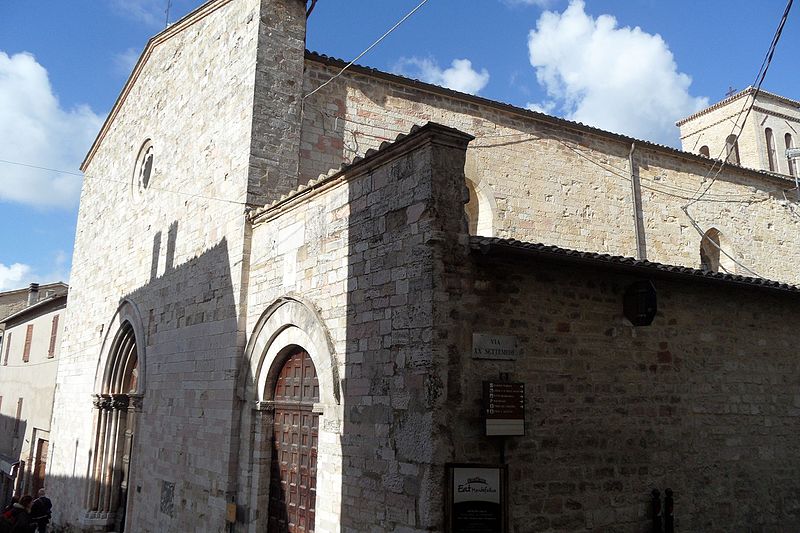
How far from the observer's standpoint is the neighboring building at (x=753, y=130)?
2236 centimetres

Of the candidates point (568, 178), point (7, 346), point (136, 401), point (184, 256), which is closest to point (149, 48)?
point (184, 256)

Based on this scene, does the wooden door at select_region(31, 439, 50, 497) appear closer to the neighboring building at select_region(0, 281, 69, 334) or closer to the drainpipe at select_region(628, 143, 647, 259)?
the neighboring building at select_region(0, 281, 69, 334)

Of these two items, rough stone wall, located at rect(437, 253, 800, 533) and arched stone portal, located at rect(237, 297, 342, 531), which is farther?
arched stone portal, located at rect(237, 297, 342, 531)

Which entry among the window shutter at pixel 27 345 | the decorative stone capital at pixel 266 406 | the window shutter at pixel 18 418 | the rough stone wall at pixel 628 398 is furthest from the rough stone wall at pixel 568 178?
the window shutter at pixel 18 418

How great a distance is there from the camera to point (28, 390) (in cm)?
1838

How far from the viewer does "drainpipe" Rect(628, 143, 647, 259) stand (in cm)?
1168

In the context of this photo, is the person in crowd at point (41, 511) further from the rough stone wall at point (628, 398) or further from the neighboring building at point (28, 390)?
A: the rough stone wall at point (628, 398)

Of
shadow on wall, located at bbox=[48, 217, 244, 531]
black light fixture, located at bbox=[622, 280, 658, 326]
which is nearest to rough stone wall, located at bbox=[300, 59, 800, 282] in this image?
shadow on wall, located at bbox=[48, 217, 244, 531]

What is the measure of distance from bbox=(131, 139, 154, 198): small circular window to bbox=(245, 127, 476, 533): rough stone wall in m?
6.94

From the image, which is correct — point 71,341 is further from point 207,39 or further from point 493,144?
point 493,144

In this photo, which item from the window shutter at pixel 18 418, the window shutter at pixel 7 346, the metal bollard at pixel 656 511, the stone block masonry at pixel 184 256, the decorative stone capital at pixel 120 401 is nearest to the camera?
the metal bollard at pixel 656 511

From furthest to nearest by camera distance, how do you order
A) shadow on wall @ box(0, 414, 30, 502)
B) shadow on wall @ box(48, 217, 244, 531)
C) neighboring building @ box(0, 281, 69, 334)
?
neighboring building @ box(0, 281, 69, 334) < shadow on wall @ box(0, 414, 30, 502) < shadow on wall @ box(48, 217, 244, 531)

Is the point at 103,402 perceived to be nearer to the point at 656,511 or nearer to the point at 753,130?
the point at 656,511

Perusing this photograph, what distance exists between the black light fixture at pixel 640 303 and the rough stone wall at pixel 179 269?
442 centimetres
